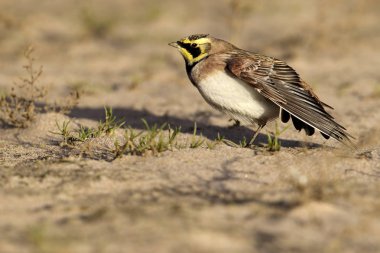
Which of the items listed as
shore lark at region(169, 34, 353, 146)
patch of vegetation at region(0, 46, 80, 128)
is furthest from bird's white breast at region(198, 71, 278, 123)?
patch of vegetation at region(0, 46, 80, 128)

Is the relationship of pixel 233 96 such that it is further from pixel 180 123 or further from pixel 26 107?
pixel 26 107

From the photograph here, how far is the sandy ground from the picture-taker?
3.20m

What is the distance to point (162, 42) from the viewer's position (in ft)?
34.9

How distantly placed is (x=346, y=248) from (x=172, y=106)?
432 centimetres

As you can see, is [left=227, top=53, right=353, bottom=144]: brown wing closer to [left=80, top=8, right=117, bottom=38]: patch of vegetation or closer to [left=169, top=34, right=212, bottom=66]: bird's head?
[left=169, top=34, right=212, bottom=66]: bird's head

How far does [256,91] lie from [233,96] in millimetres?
212

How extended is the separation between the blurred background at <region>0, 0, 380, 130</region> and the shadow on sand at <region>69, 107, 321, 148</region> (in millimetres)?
235

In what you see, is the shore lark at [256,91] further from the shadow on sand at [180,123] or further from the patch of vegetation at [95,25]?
the patch of vegetation at [95,25]

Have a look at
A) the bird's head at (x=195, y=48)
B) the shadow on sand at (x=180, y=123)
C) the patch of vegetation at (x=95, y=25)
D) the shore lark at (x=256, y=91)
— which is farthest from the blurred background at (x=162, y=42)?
the shore lark at (x=256, y=91)

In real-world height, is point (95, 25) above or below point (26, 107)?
above

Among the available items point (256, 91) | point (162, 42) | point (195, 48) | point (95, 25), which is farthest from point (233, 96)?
point (95, 25)

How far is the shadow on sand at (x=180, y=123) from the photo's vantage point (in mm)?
5895

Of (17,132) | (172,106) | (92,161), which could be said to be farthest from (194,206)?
(172,106)

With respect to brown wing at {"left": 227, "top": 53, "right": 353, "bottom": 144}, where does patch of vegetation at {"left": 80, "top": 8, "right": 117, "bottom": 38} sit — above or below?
above
